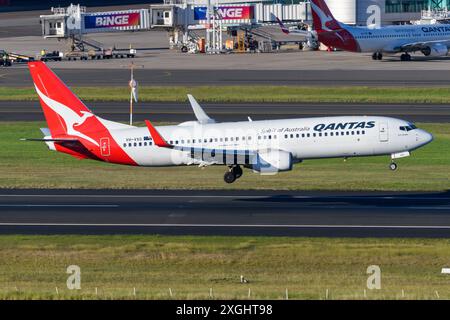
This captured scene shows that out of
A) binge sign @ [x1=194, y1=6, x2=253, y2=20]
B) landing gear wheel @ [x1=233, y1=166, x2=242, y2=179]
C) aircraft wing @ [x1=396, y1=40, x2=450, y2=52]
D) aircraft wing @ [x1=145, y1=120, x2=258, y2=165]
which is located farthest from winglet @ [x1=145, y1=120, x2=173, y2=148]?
binge sign @ [x1=194, y1=6, x2=253, y2=20]

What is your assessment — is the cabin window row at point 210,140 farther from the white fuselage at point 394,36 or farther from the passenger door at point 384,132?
the white fuselage at point 394,36

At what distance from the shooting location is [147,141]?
201 feet

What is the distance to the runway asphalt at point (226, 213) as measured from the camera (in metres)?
50.4

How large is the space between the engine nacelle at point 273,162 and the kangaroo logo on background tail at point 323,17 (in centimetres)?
9615

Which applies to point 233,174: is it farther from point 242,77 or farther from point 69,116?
point 242,77

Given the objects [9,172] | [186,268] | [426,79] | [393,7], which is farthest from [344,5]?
[186,268]

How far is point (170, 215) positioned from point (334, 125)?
1195 cm

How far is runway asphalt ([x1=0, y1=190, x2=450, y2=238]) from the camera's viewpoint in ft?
165

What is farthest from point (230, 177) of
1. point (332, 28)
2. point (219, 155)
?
point (332, 28)

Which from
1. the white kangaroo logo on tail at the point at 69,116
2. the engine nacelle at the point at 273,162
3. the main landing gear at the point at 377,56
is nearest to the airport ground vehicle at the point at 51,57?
the main landing gear at the point at 377,56

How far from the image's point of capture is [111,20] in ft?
584

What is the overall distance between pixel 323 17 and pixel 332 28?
6.75 feet

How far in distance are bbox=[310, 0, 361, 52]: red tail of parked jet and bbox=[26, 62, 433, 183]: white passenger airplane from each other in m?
92.5

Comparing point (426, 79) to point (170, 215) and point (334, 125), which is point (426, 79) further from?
point (170, 215)
